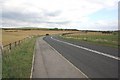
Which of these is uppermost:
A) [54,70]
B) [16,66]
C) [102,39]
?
[102,39]

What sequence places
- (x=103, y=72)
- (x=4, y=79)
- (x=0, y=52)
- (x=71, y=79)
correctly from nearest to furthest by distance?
(x=4, y=79), (x=71, y=79), (x=103, y=72), (x=0, y=52)

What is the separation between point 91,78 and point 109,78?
0.80 metres

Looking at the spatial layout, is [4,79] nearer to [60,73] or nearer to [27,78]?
[27,78]

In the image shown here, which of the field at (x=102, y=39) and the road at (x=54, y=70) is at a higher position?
the field at (x=102, y=39)

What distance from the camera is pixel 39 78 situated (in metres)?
12.9

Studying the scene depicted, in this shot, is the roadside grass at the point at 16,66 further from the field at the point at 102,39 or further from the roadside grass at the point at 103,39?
the field at the point at 102,39

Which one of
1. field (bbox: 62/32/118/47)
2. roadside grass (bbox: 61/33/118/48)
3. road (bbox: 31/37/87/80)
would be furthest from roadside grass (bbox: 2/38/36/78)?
field (bbox: 62/32/118/47)

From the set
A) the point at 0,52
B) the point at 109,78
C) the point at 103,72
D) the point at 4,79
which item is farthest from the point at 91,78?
the point at 0,52

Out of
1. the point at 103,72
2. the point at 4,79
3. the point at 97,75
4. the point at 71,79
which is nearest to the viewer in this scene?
the point at 4,79

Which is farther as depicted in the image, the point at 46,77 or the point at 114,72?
the point at 114,72

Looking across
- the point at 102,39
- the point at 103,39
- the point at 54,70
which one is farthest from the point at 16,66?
the point at 102,39

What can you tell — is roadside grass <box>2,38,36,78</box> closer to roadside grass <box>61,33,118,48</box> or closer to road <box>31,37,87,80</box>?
road <box>31,37,87,80</box>

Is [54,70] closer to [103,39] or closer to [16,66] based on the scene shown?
[16,66]

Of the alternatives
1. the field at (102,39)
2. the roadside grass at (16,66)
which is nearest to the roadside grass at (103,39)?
the field at (102,39)
